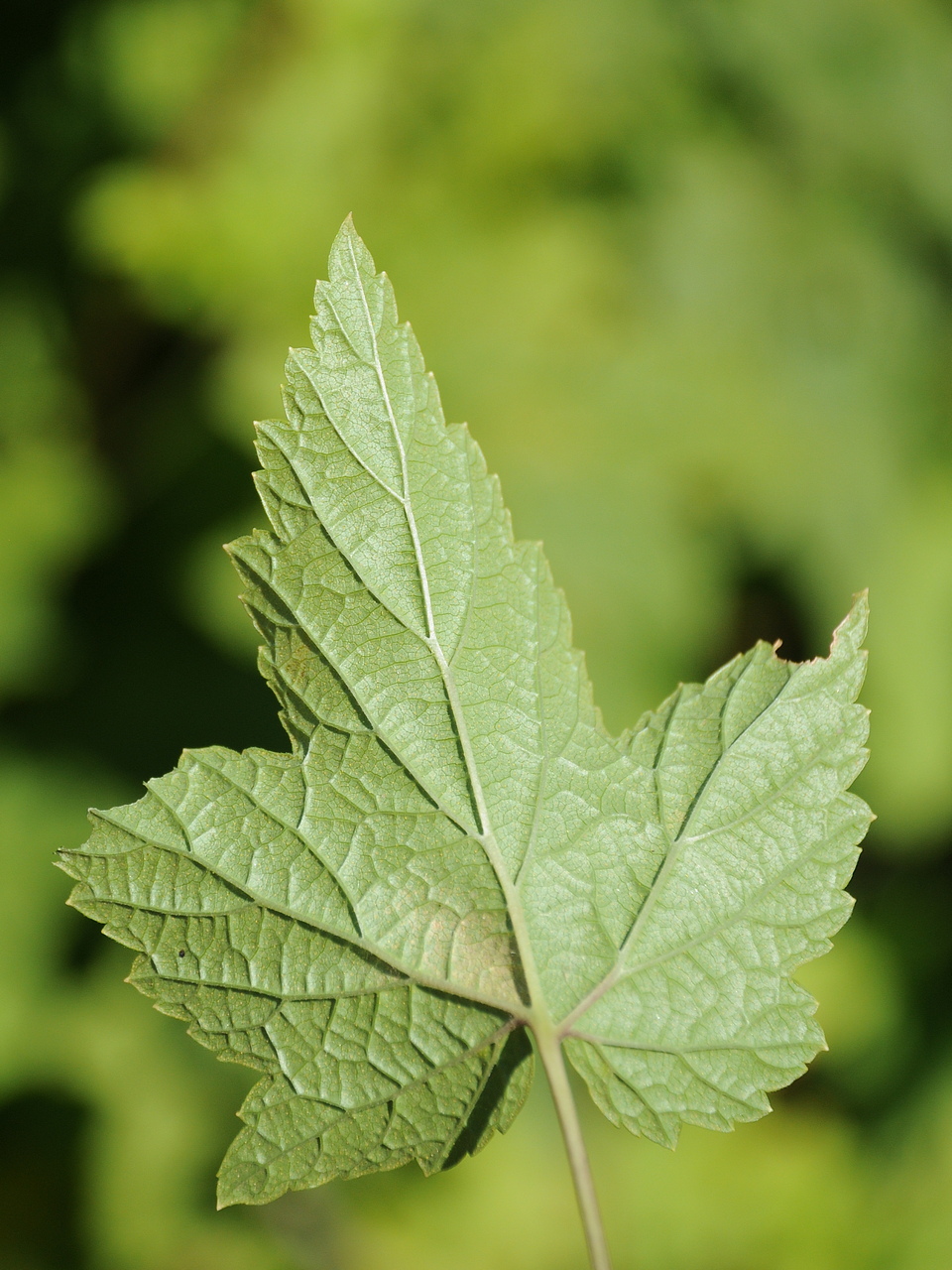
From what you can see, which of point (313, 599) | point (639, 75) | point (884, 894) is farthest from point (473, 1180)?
point (639, 75)

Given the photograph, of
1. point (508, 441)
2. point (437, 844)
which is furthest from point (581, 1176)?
point (508, 441)

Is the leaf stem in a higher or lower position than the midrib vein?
lower

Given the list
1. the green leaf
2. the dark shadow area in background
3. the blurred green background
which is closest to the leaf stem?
the green leaf

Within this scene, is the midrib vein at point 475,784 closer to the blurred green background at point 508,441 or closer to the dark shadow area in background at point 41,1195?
the blurred green background at point 508,441

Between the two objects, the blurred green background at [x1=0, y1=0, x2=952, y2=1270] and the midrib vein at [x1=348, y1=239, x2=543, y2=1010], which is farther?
the blurred green background at [x1=0, y1=0, x2=952, y2=1270]

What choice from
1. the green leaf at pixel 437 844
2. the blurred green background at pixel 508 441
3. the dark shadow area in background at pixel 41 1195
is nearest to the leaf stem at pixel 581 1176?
the green leaf at pixel 437 844

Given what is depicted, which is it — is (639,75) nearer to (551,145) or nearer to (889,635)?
(551,145)

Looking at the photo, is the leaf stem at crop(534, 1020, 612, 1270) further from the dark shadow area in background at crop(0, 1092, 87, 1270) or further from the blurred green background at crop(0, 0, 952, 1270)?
the dark shadow area in background at crop(0, 1092, 87, 1270)
